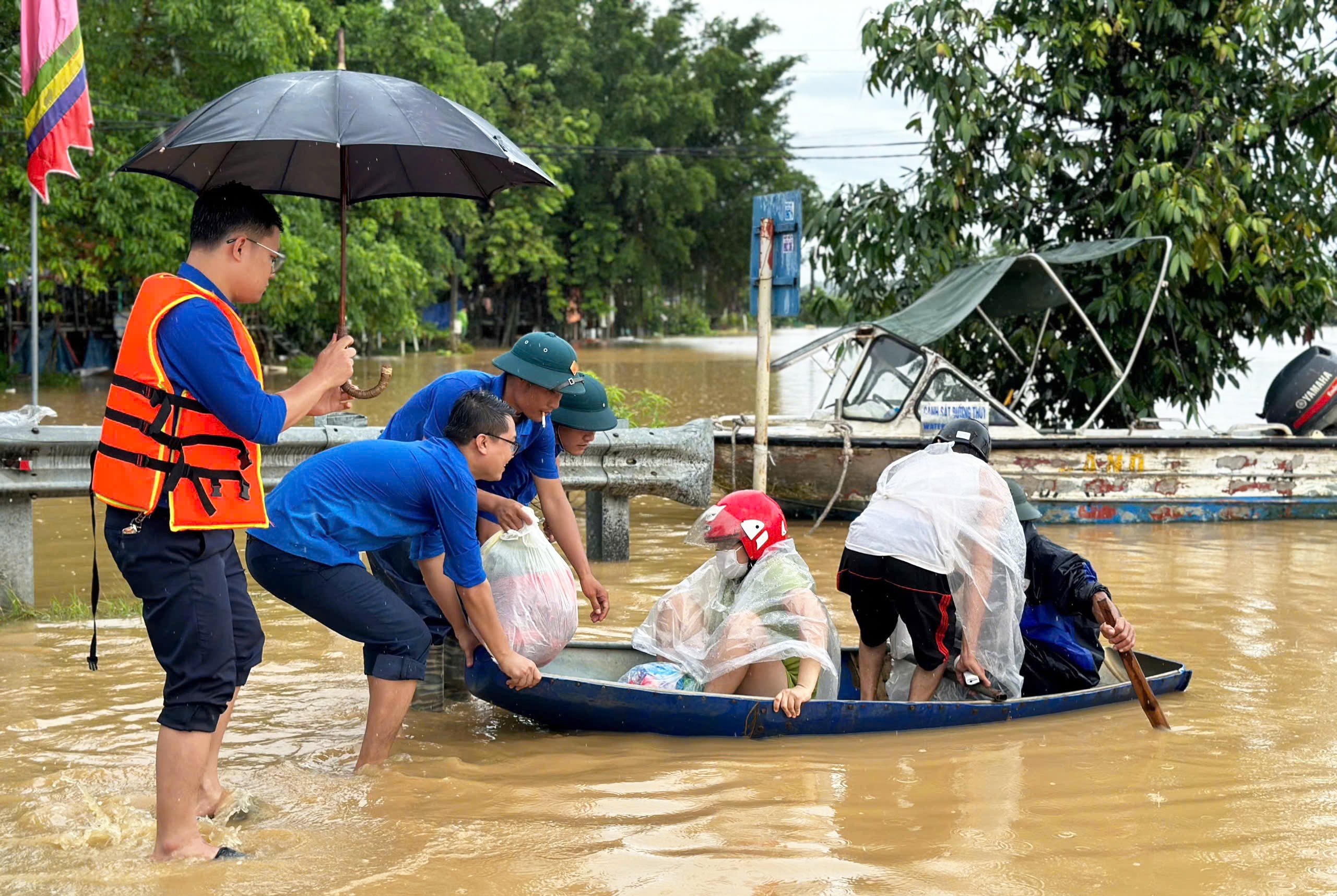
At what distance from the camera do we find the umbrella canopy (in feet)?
15.2

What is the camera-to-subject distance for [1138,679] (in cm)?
526

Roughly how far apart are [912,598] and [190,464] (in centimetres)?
289

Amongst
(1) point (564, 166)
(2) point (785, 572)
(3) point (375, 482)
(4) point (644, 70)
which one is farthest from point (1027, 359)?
(4) point (644, 70)

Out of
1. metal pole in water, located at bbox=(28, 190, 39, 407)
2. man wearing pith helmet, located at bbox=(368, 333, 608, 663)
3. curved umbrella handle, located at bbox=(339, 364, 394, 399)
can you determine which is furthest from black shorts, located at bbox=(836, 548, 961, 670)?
metal pole in water, located at bbox=(28, 190, 39, 407)

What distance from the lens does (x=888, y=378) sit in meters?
10.9

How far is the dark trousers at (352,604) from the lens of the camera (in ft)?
13.8

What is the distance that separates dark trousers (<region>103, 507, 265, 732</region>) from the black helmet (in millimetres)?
3081

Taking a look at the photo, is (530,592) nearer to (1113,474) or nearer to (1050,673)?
(1050,673)

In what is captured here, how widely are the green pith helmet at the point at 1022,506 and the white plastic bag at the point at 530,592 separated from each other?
191 centimetres

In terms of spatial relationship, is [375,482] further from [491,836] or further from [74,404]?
[74,404]

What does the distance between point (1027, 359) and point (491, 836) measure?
10.6 m

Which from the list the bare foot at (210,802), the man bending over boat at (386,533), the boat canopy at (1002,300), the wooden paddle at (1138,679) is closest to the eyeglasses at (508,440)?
the man bending over boat at (386,533)

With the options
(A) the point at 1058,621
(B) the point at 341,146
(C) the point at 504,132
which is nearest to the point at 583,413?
(B) the point at 341,146

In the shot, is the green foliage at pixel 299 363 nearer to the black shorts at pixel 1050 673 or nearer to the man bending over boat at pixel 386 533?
the black shorts at pixel 1050 673
